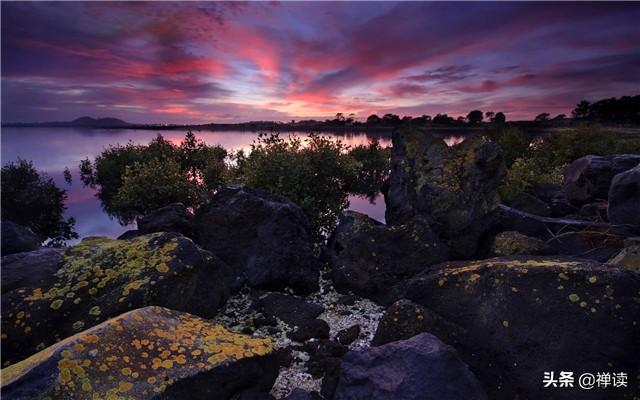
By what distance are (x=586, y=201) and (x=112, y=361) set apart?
69.7 feet

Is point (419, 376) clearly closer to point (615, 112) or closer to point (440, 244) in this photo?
point (440, 244)

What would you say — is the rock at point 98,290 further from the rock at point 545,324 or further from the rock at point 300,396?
the rock at point 545,324

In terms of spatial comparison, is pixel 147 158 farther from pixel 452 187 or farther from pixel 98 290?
pixel 98 290

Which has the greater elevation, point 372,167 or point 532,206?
point 532,206

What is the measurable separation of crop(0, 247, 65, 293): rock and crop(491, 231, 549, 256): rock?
1174 centimetres

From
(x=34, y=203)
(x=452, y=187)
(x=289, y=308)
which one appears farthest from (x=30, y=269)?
(x=34, y=203)

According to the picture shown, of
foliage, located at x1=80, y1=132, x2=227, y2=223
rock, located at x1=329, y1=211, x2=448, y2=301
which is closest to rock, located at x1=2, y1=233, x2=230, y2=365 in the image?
rock, located at x1=329, y1=211, x2=448, y2=301

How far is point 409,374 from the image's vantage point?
525 centimetres

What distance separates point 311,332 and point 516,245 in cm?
702

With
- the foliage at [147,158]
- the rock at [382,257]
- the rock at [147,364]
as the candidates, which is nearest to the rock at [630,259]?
the rock at [382,257]

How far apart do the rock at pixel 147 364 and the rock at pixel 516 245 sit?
826 centimetres

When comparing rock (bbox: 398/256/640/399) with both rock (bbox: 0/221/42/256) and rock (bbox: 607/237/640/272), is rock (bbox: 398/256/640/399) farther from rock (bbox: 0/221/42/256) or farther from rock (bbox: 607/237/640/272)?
rock (bbox: 0/221/42/256)

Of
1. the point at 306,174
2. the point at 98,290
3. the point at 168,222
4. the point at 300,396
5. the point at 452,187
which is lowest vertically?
the point at 300,396

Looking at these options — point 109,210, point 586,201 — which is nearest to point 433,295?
point 586,201
